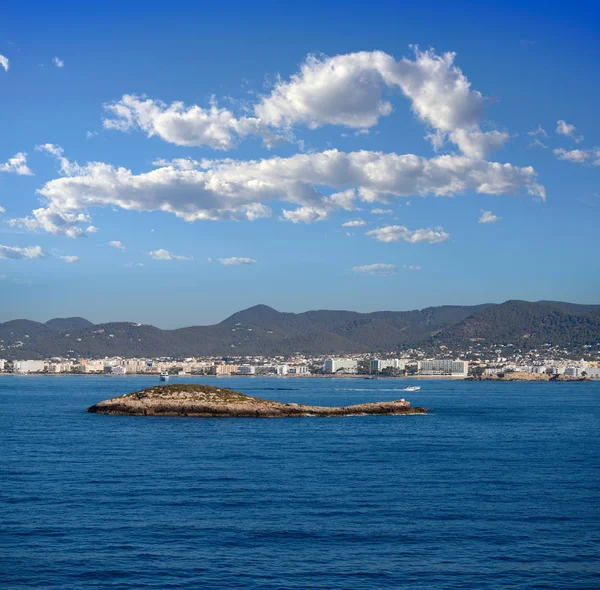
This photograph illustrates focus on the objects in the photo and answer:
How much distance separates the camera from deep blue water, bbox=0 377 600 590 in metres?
21.6

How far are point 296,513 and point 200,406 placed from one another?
2175 inches

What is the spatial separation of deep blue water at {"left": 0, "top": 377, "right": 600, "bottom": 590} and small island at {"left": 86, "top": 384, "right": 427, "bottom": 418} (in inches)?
1020

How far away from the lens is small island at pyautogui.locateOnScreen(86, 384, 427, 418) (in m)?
82.8

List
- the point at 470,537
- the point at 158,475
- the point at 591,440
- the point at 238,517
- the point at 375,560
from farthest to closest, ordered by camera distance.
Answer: the point at 591,440
the point at 158,475
the point at 238,517
the point at 470,537
the point at 375,560

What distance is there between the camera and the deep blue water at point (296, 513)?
2156cm

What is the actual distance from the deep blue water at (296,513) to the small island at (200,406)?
2590 cm

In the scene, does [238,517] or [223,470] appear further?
[223,470]

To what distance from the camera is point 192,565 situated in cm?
2209

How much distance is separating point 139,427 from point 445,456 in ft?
97.2

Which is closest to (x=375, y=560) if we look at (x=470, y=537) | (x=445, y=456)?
(x=470, y=537)

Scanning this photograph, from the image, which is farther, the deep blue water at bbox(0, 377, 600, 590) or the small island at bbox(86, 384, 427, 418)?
the small island at bbox(86, 384, 427, 418)

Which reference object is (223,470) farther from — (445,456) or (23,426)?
(23,426)

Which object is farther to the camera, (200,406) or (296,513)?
(200,406)

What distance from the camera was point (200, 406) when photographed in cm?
8319
